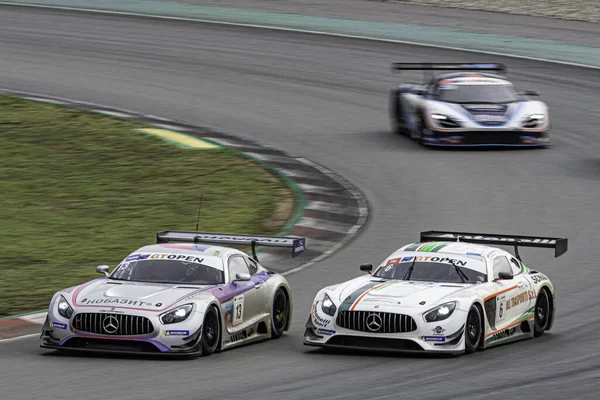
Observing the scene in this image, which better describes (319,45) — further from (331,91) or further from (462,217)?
(462,217)

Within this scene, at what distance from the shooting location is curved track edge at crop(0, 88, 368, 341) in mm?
18203

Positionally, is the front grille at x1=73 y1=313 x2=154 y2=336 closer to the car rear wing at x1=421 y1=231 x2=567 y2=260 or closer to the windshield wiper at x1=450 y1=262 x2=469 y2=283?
the windshield wiper at x1=450 y1=262 x2=469 y2=283

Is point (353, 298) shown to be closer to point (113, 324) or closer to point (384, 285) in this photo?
point (384, 285)

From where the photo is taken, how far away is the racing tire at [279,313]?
571 inches

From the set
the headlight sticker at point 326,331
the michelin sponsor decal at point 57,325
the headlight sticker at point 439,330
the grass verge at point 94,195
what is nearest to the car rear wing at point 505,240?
the headlight sticker at point 439,330

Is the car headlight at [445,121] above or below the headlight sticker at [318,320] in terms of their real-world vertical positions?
below

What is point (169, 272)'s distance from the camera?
13.9 metres

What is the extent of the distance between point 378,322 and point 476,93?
14.6 m

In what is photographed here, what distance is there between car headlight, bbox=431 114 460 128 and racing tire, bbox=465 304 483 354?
13249 millimetres

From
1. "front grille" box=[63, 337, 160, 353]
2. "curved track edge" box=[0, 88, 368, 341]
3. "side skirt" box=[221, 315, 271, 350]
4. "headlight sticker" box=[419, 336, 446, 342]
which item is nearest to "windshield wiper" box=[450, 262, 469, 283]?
"headlight sticker" box=[419, 336, 446, 342]

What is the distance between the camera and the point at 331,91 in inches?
1272

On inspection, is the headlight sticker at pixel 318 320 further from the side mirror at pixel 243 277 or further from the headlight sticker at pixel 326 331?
the side mirror at pixel 243 277

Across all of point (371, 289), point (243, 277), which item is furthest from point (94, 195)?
point (371, 289)

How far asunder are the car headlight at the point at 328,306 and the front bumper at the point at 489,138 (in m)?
13.4
